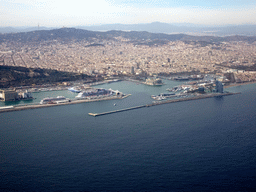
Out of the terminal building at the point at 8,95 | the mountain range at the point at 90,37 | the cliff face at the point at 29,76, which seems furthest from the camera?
the mountain range at the point at 90,37

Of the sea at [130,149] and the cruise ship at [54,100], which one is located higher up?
the cruise ship at [54,100]

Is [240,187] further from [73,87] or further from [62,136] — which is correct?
[73,87]

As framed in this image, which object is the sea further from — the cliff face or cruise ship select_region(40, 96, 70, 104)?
the cliff face

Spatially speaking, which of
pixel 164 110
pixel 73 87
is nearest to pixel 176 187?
pixel 164 110

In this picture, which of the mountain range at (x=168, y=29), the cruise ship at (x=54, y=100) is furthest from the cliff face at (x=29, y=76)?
the mountain range at (x=168, y=29)

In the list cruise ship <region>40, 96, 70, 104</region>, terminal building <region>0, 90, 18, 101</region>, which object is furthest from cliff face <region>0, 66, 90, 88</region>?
A: cruise ship <region>40, 96, 70, 104</region>

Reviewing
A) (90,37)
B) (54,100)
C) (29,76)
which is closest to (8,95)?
(54,100)

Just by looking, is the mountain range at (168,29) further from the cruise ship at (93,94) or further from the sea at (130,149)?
the sea at (130,149)

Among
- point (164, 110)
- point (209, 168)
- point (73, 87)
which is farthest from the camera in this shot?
point (73, 87)
